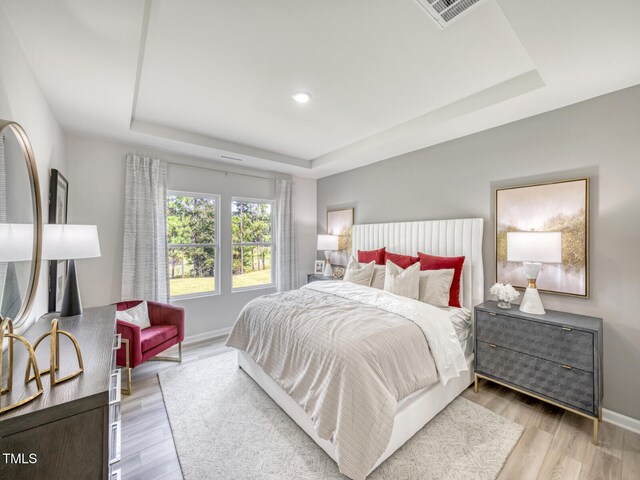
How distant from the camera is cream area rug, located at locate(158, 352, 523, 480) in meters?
1.72

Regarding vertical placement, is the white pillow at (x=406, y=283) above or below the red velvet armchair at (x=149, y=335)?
above

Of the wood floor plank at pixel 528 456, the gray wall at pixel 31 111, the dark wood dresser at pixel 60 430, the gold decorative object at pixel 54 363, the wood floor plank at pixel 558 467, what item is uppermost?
the gray wall at pixel 31 111

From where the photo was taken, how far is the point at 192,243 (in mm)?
3957

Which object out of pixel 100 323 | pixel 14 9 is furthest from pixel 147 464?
pixel 14 9

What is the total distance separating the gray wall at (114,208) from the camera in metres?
3.13

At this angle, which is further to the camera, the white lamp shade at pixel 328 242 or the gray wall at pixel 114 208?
the white lamp shade at pixel 328 242

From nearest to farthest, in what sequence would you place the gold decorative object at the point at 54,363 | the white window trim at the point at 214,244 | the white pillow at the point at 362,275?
the gold decorative object at the point at 54,363 → the white pillow at the point at 362,275 → the white window trim at the point at 214,244

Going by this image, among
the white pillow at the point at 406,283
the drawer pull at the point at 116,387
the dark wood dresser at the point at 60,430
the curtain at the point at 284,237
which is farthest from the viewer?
the curtain at the point at 284,237

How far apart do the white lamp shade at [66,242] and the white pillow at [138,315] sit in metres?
1.23

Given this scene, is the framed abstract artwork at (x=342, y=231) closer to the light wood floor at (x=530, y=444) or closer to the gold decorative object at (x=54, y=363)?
the light wood floor at (x=530, y=444)

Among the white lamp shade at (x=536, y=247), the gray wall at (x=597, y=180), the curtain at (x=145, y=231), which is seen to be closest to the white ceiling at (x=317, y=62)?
the gray wall at (x=597, y=180)

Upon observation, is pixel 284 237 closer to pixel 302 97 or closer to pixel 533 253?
pixel 302 97

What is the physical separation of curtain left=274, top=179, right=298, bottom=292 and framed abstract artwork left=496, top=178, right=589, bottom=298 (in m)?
3.06

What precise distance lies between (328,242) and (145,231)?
2599mm
